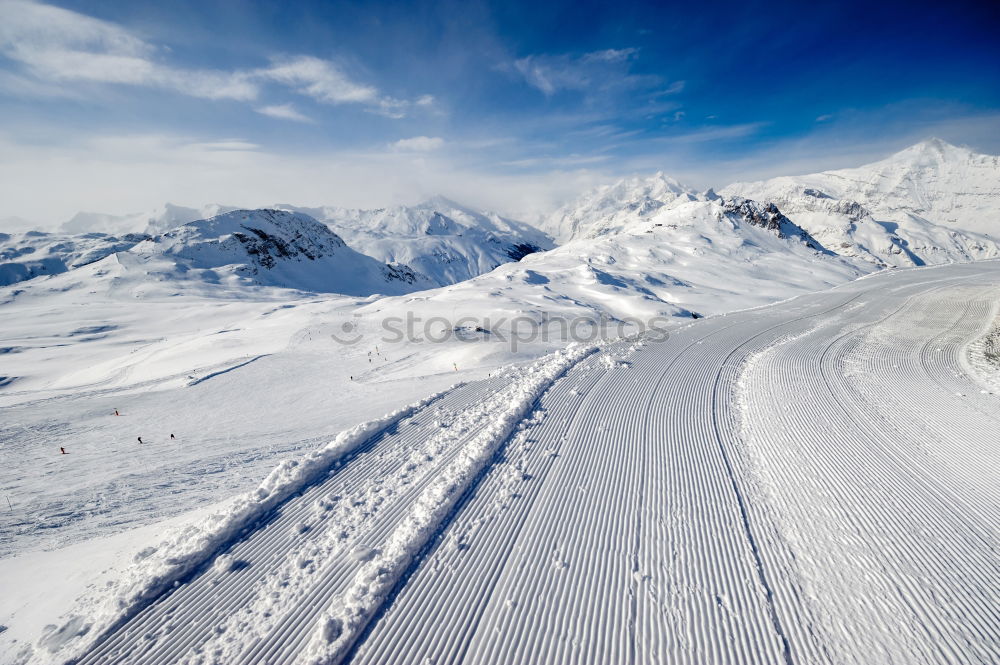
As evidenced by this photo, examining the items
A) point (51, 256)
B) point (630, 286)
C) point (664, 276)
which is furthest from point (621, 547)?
point (51, 256)

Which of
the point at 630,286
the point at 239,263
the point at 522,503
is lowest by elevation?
the point at 522,503

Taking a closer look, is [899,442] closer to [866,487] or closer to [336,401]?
[866,487]

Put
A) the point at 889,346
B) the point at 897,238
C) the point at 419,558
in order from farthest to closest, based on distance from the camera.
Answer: the point at 897,238 < the point at 889,346 < the point at 419,558

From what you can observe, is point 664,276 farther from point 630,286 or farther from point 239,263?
point 239,263

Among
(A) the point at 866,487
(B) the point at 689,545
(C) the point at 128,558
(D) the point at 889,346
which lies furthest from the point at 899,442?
(C) the point at 128,558

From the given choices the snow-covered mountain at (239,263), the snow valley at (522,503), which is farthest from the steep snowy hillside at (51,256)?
the snow valley at (522,503)

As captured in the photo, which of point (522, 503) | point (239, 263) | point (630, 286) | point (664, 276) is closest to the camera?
point (522, 503)

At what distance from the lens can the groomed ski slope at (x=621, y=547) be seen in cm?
514

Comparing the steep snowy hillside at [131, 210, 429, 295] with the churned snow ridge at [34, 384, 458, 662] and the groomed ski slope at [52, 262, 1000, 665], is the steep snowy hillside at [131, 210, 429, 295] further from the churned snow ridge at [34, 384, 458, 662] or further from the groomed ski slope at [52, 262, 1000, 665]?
the groomed ski slope at [52, 262, 1000, 665]

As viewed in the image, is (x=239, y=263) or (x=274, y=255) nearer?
(x=239, y=263)

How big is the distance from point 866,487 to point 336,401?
1545cm

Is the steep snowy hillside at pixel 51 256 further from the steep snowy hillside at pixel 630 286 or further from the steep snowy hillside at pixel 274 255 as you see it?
the steep snowy hillside at pixel 630 286

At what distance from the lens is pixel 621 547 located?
21.4 ft

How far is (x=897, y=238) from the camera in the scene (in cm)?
16175
